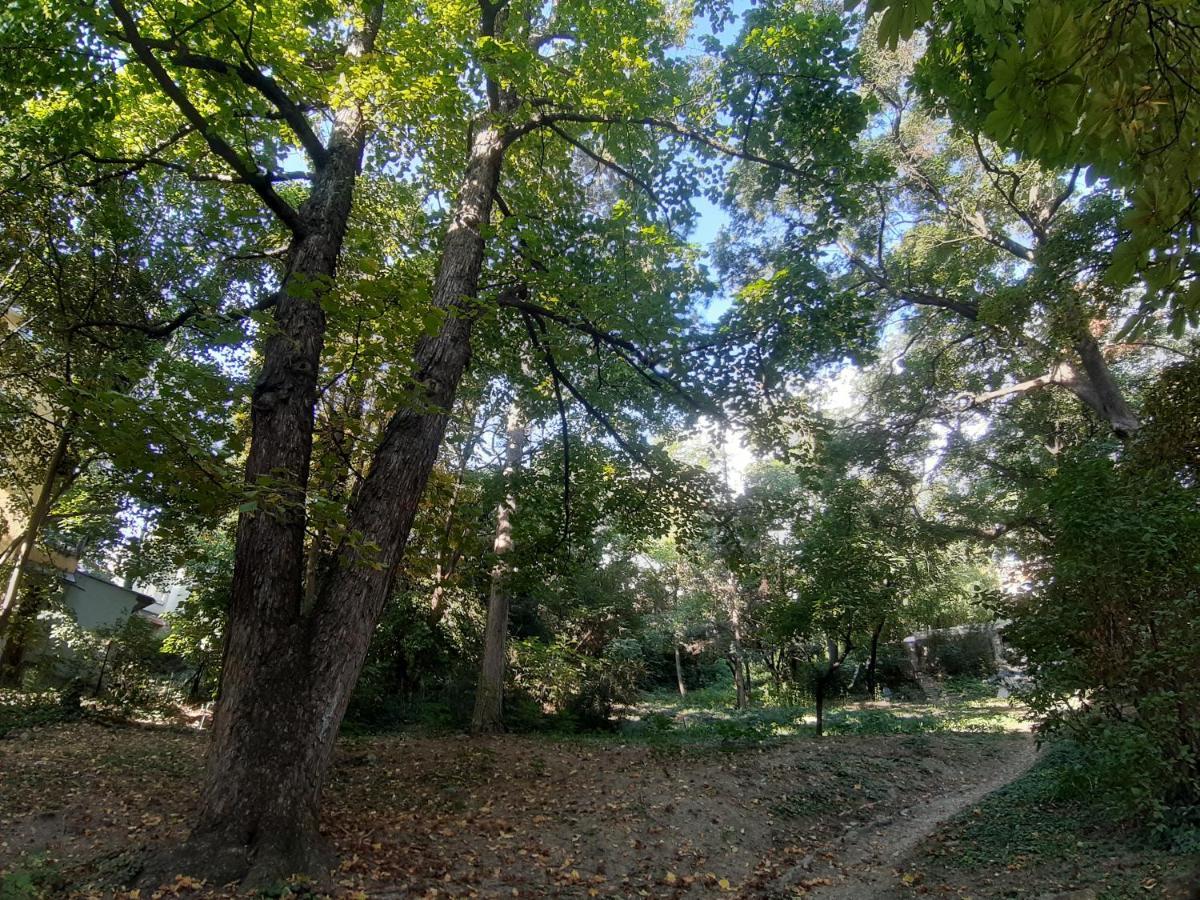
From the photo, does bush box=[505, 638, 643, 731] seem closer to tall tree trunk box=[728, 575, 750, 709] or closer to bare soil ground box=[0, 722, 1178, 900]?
bare soil ground box=[0, 722, 1178, 900]

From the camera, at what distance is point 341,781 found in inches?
248

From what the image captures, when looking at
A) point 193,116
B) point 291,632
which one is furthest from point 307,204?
point 291,632

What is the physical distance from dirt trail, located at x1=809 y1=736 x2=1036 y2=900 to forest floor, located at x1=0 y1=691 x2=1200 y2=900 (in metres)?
0.03

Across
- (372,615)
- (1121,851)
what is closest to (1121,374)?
(1121,851)

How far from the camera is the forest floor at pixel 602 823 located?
401cm

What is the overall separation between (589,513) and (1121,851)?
6094mm

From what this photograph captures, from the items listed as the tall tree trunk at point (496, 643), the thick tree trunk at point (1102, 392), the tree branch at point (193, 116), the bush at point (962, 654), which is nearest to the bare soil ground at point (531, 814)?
the tall tree trunk at point (496, 643)

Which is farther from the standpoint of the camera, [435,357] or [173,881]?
[435,357]

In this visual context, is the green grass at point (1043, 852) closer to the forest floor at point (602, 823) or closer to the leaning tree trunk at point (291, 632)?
the forest floor at point (602, 823)

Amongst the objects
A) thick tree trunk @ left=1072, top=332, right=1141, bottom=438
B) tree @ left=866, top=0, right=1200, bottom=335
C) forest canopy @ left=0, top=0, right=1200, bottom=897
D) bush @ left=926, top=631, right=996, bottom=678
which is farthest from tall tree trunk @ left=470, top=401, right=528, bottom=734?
bush @ left=926, top=631, right=996, bottom=678

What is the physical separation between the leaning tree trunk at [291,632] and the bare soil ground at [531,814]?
340 millimetres

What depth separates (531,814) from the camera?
5.91 meters

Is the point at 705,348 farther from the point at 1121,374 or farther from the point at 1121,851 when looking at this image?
the point at 1121,374

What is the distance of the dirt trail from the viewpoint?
193 inches
